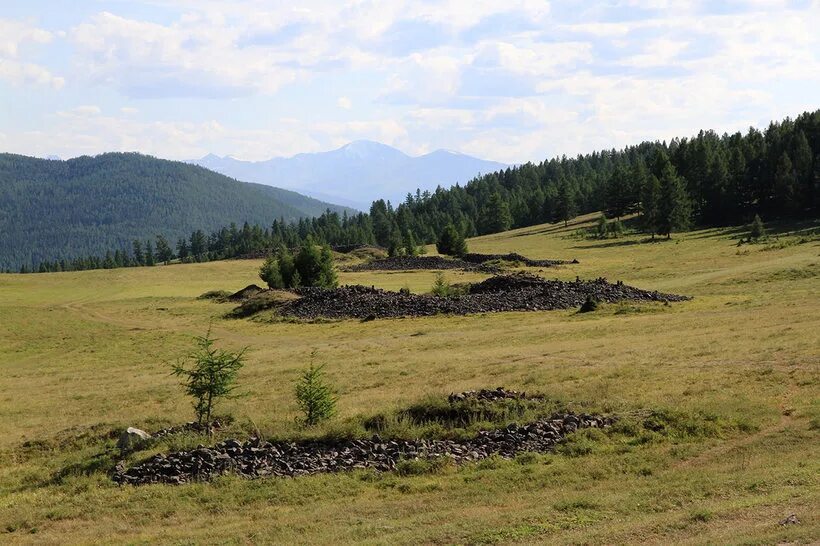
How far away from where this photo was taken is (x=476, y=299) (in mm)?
58531

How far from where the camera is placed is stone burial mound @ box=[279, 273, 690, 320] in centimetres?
5494

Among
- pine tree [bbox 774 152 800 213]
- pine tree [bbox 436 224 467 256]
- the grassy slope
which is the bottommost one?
the grassy slope

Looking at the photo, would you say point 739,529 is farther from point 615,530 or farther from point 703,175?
point 703,175

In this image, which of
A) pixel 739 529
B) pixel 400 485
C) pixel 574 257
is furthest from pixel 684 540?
pixel 574 257

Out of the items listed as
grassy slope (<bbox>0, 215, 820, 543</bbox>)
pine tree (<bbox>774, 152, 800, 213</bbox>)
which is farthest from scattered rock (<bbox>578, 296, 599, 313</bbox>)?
pine tree (<bbox>774, 152, 800, 213</bbox>)

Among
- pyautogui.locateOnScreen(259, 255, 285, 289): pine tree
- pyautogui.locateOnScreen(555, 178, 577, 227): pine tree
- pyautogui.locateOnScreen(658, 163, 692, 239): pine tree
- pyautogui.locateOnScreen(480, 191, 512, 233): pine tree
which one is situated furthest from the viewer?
pyautogui.locateOnScreen(480, 191, 512, 233): pine tree

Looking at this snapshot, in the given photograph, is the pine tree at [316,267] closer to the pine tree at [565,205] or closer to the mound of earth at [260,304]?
the mound of earth at [260,304]

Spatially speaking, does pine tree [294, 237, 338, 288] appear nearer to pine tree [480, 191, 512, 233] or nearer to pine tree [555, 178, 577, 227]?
pine tree [555, 178, 577, 227]

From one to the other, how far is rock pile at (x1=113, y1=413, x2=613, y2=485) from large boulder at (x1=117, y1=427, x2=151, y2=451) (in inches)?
77.6

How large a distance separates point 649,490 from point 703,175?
125 meters

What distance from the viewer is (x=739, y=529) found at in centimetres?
1183

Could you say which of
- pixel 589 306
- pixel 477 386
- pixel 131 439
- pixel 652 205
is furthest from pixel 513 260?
pixel 131 439

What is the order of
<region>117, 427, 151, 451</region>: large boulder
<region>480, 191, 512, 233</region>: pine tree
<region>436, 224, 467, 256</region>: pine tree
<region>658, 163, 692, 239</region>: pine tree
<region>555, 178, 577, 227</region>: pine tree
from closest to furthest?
<region>117, 427, 151, 451</region>: large boulder, <region>658, 163, 692, 239</region>: pine tree, <region>436, 224, 467, 256</region>: pine tree, <region>555, 178, 577, 227</region>: pine tree, <region>480, 191, 512, 233</region>: pine tree

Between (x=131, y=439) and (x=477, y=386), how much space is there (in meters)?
13.2
